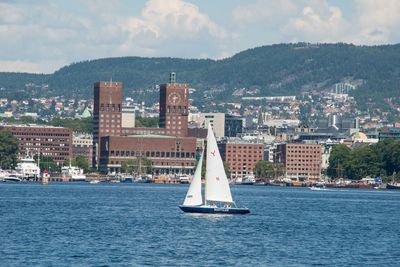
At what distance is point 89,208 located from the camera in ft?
324

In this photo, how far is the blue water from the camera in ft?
195

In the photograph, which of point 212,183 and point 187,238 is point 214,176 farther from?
point 187,238

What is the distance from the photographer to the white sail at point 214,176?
82750 millimetres

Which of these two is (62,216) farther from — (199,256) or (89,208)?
(199,256)

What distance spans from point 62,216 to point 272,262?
2922cm

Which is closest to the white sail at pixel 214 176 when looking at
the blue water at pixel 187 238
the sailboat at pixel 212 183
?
the sailboat at pixel 212 183

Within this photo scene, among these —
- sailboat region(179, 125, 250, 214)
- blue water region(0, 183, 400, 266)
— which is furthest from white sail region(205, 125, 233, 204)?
blue water region(0, 183, 400, 266)

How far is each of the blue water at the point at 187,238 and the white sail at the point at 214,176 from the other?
138cm

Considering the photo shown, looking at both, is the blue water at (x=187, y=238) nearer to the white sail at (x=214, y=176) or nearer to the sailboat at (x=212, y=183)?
the sailboat at (x=212, y=183)

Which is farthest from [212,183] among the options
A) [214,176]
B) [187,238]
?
[187,238]

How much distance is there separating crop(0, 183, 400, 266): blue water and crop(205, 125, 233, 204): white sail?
138cm

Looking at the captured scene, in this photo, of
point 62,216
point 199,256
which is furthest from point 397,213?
point 199,256

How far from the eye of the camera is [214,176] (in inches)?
3258

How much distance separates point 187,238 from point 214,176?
14478mm
